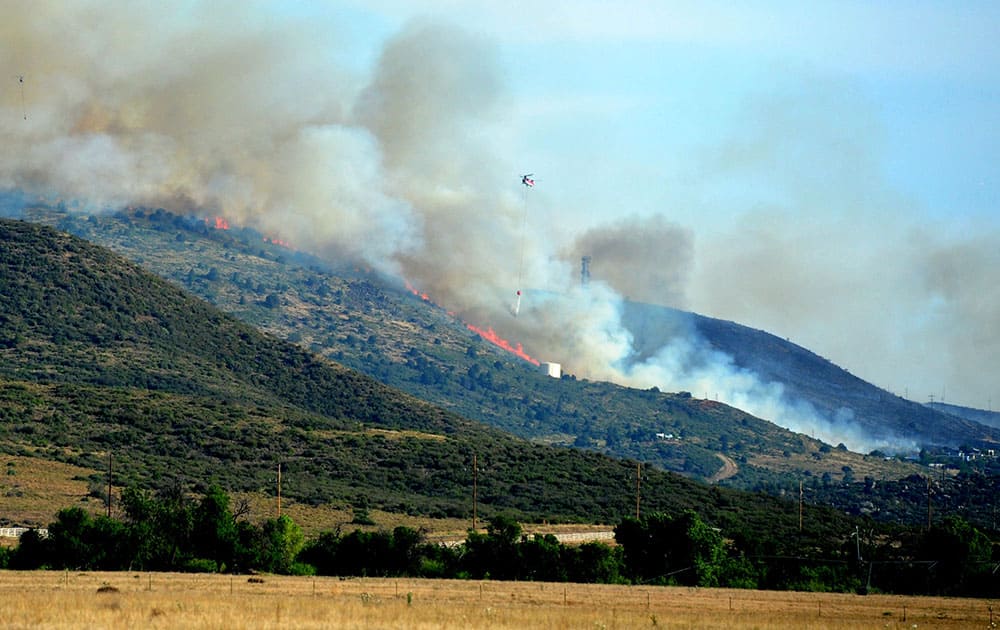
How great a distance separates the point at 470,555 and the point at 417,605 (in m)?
27.2

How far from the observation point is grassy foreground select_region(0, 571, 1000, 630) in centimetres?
A: 5897

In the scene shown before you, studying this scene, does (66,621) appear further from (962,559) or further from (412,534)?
(962,559)

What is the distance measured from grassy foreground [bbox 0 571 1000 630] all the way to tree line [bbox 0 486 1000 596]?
5.55 meters

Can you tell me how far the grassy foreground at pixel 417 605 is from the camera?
59.0 meters

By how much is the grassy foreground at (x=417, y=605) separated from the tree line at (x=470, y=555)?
555 cm

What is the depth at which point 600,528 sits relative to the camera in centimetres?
13712

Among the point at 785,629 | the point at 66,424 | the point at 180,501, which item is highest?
the point at 66,424

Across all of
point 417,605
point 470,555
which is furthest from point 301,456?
point 417,605

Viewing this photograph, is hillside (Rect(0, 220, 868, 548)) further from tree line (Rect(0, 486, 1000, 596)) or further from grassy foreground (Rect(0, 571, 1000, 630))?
grassy foreground (Rect(0, 571, 1000, 630))

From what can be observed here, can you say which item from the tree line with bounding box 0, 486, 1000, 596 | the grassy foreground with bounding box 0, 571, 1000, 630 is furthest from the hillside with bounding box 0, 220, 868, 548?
the grassy foreground with bounding box 0, 571, 1000, 630

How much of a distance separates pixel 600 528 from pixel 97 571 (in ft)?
202

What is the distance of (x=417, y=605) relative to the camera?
225 ft

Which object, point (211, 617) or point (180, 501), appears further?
point (180, 501)

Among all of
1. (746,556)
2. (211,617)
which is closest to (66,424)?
(746,556)
